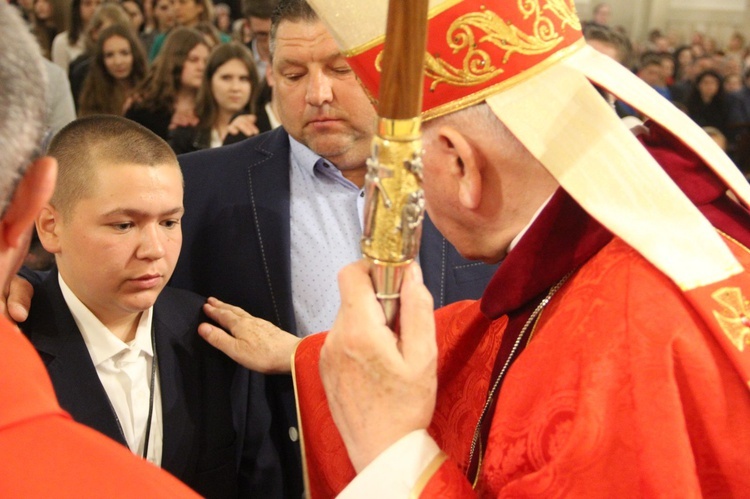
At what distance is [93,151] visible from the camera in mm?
1835

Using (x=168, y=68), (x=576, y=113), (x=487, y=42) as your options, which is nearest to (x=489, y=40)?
(x=487, y=42)

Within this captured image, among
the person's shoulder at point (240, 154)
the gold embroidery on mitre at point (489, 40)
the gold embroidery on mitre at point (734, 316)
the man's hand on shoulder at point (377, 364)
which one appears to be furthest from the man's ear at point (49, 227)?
the gold embroidery on mitre at point (734, 316)

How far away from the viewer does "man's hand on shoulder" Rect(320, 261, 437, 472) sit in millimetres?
1235

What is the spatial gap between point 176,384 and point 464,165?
2.77 feet

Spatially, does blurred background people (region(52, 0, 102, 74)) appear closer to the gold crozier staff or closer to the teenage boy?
the teenage boy

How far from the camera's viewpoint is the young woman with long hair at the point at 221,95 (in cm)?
447

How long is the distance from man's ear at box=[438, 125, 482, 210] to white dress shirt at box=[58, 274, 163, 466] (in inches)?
32.5

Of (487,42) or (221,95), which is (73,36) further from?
(487,42)

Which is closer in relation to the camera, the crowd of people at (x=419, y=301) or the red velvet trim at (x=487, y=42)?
the crowd of people at (x=419, y=301)

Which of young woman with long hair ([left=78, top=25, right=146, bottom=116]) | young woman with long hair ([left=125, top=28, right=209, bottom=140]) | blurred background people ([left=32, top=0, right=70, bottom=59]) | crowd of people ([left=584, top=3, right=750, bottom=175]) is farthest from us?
blurred background people ([left=32, top=0, right=70, bottom=59])

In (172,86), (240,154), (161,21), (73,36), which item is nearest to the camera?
(240,154)

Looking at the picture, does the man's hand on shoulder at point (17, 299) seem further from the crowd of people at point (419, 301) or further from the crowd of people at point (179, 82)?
the crowd of people at point (179, 82)

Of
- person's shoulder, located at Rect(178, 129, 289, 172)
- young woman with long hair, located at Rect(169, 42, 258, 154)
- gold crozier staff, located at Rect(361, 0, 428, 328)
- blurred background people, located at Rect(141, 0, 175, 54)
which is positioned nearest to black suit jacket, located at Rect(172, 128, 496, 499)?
person's shoulder, located at Rect(178, 129, 289, 172)

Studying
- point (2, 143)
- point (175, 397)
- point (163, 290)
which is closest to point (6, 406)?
point (2, 143)
